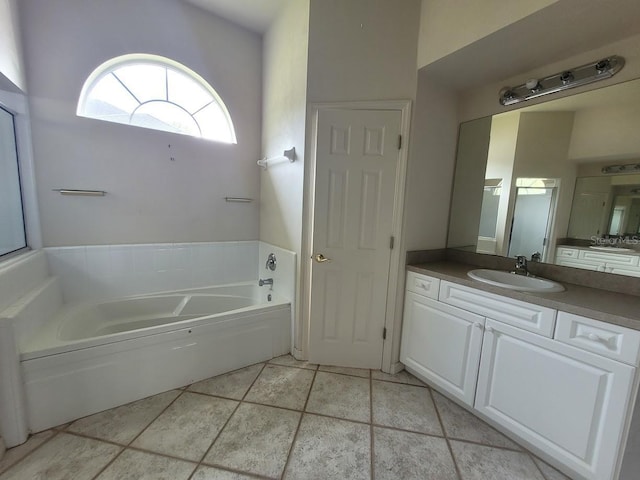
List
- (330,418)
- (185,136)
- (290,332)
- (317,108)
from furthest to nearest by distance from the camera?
(185,136) → (290,332) → (317,108) → (330,418)

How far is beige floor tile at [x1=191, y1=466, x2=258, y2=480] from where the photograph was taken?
1172mm

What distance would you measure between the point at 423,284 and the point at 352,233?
63 centimetres

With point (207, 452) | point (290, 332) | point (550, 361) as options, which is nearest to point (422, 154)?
point (550, 361)

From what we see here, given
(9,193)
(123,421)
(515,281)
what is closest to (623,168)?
(515,281)

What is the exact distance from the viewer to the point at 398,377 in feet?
6.47

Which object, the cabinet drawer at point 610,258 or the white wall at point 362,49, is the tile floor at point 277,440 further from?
the white wall at point 362,49

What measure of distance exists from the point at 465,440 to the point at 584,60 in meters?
2.25

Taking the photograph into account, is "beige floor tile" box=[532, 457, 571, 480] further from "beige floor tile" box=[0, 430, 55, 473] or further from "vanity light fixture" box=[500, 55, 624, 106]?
"beige floor tile" box=[0, 430, 55, 473]

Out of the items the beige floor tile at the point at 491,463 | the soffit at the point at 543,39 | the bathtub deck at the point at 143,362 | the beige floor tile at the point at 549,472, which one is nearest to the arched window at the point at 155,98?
the bathtub deck at the point at 143,362

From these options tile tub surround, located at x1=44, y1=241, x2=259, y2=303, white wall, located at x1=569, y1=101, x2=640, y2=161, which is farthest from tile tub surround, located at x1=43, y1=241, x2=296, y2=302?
white wall, located at x1=569, y1=101, x2=640, y2=161

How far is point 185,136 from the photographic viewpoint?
239 centimetres

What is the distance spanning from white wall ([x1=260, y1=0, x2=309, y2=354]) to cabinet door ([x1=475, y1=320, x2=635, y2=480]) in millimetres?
1368

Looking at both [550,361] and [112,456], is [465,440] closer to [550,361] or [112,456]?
[550,361]

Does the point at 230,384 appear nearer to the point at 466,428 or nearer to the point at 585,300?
the point at 466,428
